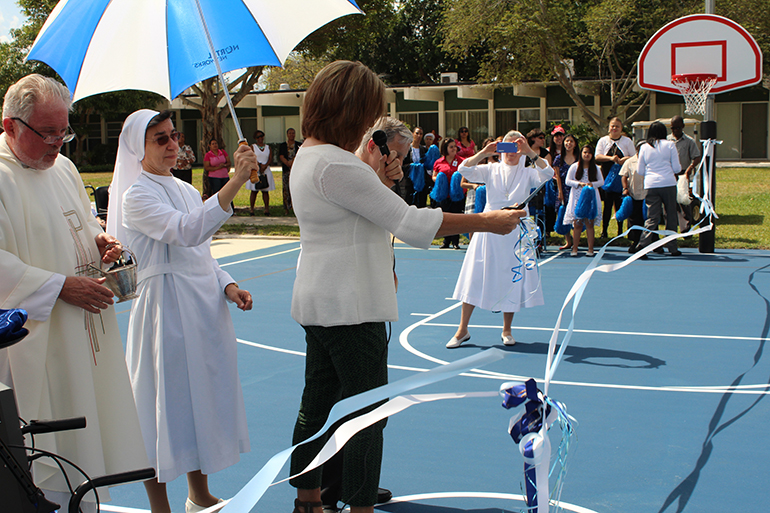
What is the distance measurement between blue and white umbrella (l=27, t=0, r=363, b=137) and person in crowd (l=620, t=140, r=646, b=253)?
31.8ft

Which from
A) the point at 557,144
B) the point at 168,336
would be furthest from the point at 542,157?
the point at 168,336

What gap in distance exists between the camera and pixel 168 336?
11.1 ft

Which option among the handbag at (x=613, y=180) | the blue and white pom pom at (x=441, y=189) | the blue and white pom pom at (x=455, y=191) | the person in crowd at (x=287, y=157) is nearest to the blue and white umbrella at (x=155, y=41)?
the blue and white pom pom at (x=455, y=191)

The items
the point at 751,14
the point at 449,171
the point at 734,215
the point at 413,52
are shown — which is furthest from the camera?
the point at 413,52

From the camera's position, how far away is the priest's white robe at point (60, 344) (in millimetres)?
2705

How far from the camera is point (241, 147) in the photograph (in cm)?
318

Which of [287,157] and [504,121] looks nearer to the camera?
[287,157]

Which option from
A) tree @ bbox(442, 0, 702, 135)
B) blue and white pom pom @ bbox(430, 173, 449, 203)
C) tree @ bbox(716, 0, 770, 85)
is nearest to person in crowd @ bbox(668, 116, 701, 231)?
blue and white pom pom @ bbox(430, 173, 449, 203)

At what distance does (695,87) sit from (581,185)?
9.59 feet

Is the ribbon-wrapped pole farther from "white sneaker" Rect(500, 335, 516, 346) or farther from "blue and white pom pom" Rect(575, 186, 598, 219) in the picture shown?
"blue and white pom pom" Rect(575, 186, 598, 219)

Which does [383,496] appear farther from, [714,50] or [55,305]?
[714,50]

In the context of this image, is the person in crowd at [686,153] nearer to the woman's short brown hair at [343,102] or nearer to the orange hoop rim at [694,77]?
the orange hoop rim at [694,77]

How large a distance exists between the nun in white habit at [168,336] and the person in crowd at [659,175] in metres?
9.53

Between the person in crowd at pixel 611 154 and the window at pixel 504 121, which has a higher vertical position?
the window at pixel 504 121
